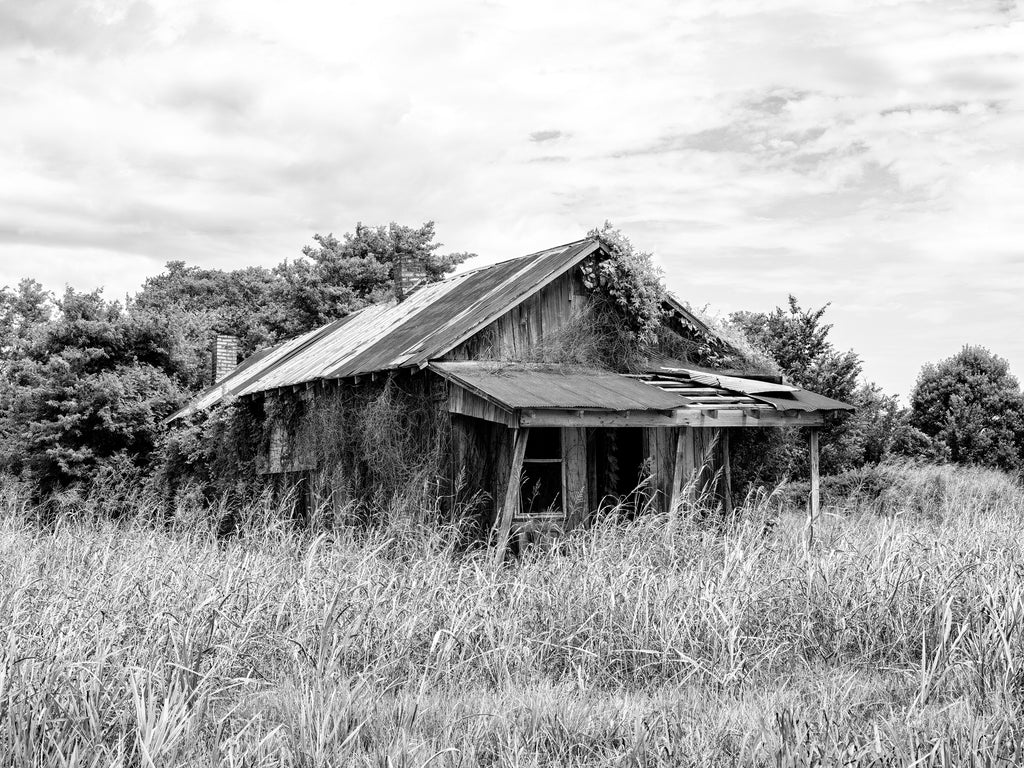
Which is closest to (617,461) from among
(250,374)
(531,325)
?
(531,325)

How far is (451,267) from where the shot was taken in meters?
35.1

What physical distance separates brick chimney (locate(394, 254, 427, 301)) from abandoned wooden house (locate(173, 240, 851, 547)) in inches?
115

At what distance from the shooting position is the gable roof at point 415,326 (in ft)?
44.4

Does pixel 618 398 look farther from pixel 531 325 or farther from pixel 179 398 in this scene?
pixel 179 398

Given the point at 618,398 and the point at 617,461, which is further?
the point at 617,461

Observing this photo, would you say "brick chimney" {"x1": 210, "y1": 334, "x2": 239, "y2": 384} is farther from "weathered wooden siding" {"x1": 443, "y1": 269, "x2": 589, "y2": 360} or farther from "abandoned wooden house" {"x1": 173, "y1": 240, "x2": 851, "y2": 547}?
"weathered wooden siding" {"x1": 443, "y1": 269, "x2": 589, "y2": 360}

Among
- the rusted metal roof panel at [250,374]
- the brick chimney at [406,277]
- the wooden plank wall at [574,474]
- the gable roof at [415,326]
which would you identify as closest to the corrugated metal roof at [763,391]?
the wooden plank wall at [574,474]

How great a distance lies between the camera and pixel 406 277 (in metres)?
20.6

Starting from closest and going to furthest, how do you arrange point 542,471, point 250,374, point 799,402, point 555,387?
point 555,387
point 799,402
point 542,471
point 250,374

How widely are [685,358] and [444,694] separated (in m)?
10.7

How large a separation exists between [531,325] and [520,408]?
363 cm

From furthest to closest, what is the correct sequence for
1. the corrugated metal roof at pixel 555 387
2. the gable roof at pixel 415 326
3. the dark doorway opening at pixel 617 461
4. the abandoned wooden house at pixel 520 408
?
the dark doorway opening at pixel 617 461 → the gable roof at pixel 415 326 → the abandoned wooden house at pixel 520 408 → the corrugated metal roof at pixel 555 387

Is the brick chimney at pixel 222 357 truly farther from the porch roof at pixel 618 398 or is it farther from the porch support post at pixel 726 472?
the porch support post at pixel 726 472

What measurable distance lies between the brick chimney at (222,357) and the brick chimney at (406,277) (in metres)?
7.68
